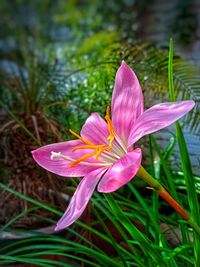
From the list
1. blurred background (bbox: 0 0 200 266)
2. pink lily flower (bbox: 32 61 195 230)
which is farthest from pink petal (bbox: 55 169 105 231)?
blurred background (bbox: 0 0 200 266)

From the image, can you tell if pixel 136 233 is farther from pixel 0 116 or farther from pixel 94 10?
pixel 94 10

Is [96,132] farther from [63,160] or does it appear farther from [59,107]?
[59,107]

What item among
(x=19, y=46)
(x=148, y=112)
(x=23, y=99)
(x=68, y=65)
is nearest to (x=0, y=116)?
(x=23, y=99)

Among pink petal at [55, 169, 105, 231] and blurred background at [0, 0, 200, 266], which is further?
blurred background at [0, 0, 200, 266]

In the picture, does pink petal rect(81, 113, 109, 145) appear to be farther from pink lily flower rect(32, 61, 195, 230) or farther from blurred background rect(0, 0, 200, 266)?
blurred background rect(0, 0, 200, 266)

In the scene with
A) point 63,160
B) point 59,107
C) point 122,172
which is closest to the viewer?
point 122,172

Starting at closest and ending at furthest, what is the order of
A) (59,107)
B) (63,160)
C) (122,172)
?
1. (122,172)
2. (63,160)
3. (59,107)

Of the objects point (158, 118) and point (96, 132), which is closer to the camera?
point (158, 118)

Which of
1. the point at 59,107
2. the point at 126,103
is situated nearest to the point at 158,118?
the point at 126,103
